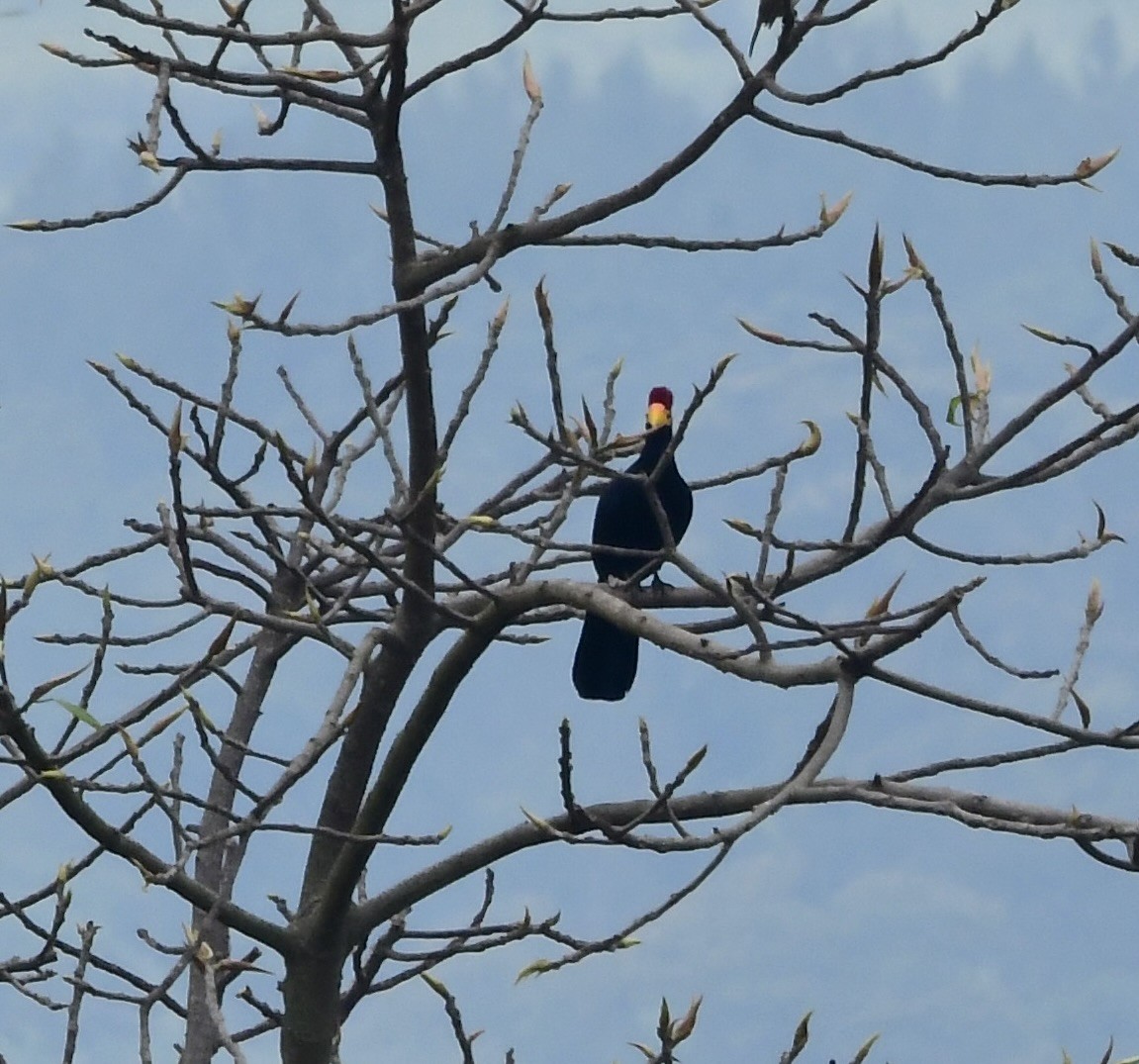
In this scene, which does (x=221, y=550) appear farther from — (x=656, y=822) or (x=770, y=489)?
(x=770, y=489)

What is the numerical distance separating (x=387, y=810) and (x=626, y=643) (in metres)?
2.16

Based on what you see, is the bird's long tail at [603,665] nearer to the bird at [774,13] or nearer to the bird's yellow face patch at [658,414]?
the bird's yellow face patch at [658,414]

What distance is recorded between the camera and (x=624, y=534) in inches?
258

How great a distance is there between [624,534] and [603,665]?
2.17 feet

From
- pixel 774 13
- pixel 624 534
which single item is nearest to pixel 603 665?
pixel 624 534

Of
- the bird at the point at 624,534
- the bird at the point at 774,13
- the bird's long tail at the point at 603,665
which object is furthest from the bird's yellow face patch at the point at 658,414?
the bird at the point at 774,13

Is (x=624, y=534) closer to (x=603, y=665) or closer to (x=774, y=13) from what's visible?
(x=603, y=665)

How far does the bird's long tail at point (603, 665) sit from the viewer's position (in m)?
6.07

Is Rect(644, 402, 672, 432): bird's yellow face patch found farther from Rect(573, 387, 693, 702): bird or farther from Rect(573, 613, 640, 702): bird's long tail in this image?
Rect(573, 613, 640, 702): bird's long tail

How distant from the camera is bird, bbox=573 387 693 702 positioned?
19.9ft

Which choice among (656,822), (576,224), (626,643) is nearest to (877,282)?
(576,224)

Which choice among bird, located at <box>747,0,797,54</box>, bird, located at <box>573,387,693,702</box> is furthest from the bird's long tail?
bird, located at <box>747,0,797,54</box>

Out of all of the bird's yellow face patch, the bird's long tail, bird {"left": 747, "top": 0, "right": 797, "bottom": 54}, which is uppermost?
the bird's yellow face patch

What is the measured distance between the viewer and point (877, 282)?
2977 mm
